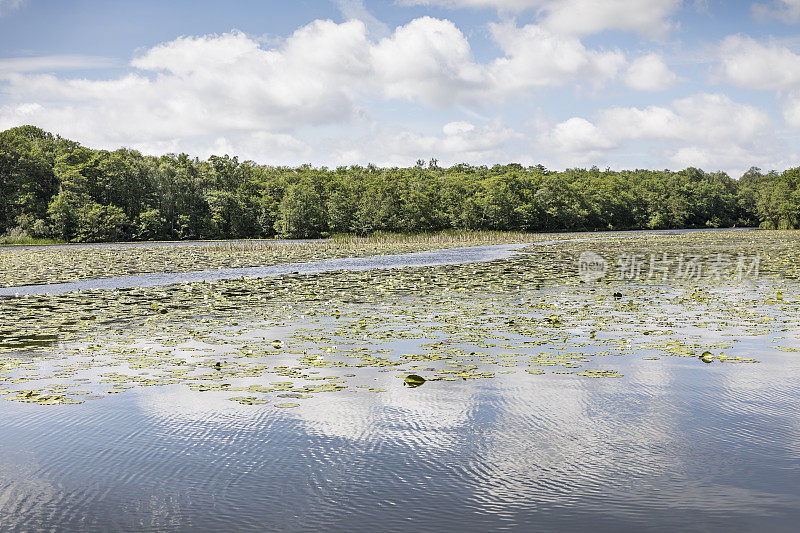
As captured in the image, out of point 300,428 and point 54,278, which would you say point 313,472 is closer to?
point 300,428

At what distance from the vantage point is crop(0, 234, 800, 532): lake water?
5094 millimetres

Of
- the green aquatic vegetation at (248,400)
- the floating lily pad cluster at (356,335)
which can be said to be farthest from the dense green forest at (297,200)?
the green aquatic vegetation at (248,400)

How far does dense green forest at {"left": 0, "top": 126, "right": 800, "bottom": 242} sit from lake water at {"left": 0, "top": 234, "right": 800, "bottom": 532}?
248ft

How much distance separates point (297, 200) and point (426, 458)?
94023 millimetres

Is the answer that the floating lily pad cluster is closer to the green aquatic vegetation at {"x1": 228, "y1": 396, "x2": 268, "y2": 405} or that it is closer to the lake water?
the green aquatic vegetation at {"x1": 228, "y1": 396, "x2": 268, "y2": 405}

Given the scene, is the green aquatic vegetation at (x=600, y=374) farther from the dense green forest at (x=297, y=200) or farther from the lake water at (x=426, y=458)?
the dense green forest at (x=297, y=200)

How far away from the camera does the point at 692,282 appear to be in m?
24.1

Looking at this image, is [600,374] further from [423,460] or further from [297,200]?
[297,200]

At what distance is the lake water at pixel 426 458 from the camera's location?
201 inches

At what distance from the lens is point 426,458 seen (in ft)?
20.8

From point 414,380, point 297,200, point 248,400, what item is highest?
point 297,200

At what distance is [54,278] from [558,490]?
27.5 metres

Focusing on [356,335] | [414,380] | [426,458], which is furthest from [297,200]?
[426,458]

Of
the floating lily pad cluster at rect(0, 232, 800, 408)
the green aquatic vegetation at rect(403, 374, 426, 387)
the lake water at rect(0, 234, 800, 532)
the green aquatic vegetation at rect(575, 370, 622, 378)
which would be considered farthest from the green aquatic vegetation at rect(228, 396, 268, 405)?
the green aquatic vegetation at rect(575, 370, 622, 378)
